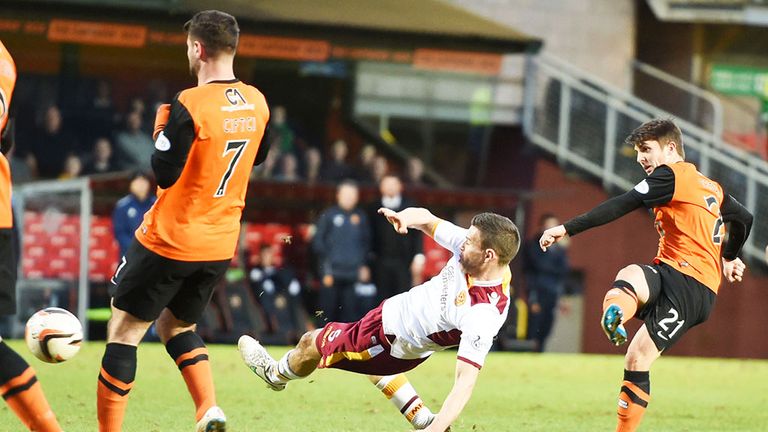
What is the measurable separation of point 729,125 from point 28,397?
71.7 feet

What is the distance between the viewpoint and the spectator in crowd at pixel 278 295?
1806 centimetres

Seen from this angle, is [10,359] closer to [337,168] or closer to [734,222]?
[734,222]

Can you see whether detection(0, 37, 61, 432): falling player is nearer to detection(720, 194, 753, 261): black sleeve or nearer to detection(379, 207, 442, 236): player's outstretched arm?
detection(379, 207, 442, 236): player's outstretched arm

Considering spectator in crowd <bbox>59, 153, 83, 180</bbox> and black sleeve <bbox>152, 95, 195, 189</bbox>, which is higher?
black sleeve <bbox>152, 95, 195, 189</bbox>

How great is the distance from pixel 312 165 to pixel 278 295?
83.0 inches

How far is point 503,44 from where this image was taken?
68.7 feet

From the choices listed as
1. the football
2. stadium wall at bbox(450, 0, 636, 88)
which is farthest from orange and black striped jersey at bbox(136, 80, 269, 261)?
stadium wall at bbox(450, 0, 636, 88)

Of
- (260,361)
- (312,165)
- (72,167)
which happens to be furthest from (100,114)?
(260,361)

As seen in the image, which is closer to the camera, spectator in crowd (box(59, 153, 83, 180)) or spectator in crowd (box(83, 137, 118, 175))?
spectator in crowd (box(59, 153, 83, 180))

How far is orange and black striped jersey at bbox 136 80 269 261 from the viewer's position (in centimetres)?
699

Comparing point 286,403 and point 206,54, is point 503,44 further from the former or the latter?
point 206,54

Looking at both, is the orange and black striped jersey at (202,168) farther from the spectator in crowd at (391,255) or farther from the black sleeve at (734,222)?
the spectator in crowd at (391,255)

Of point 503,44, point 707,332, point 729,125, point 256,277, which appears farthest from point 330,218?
point 729,125

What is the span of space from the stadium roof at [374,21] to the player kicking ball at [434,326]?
Answer: 455 inches
